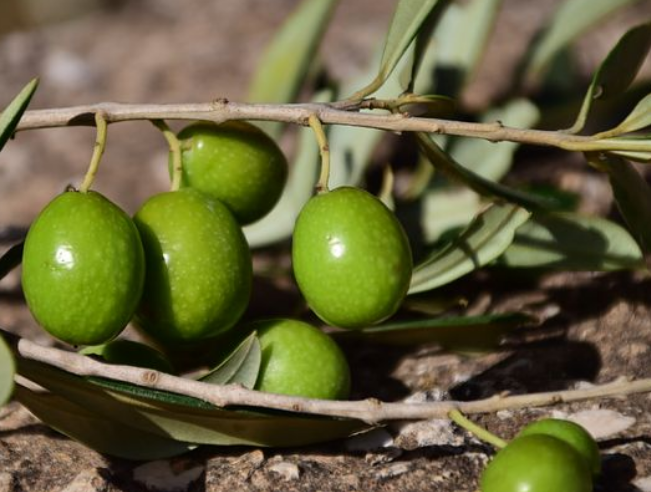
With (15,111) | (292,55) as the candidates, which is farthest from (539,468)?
(292,55)

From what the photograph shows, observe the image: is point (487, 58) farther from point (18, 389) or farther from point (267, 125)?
point (18, 389)

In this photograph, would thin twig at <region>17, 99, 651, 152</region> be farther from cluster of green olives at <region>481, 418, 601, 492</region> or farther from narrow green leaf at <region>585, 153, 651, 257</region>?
cluster of green olives at <region>481, 418, 601, 492</region>

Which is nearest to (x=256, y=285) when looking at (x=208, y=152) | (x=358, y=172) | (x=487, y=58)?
(x=358, y=172)

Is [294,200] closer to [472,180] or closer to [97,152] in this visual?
[472,180]

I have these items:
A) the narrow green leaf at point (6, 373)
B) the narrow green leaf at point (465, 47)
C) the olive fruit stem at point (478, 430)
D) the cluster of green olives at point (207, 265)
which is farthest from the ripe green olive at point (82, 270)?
the narrow green leaf at point (465, 47)

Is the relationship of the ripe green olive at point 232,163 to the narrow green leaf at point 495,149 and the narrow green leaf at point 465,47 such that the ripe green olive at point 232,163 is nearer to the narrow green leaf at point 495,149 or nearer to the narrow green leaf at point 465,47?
the narrow green leaf at point 495,149

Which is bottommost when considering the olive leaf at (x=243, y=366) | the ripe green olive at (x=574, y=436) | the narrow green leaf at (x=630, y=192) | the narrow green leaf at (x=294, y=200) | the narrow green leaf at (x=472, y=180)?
the ripe green olive at (x=574, y=436)
